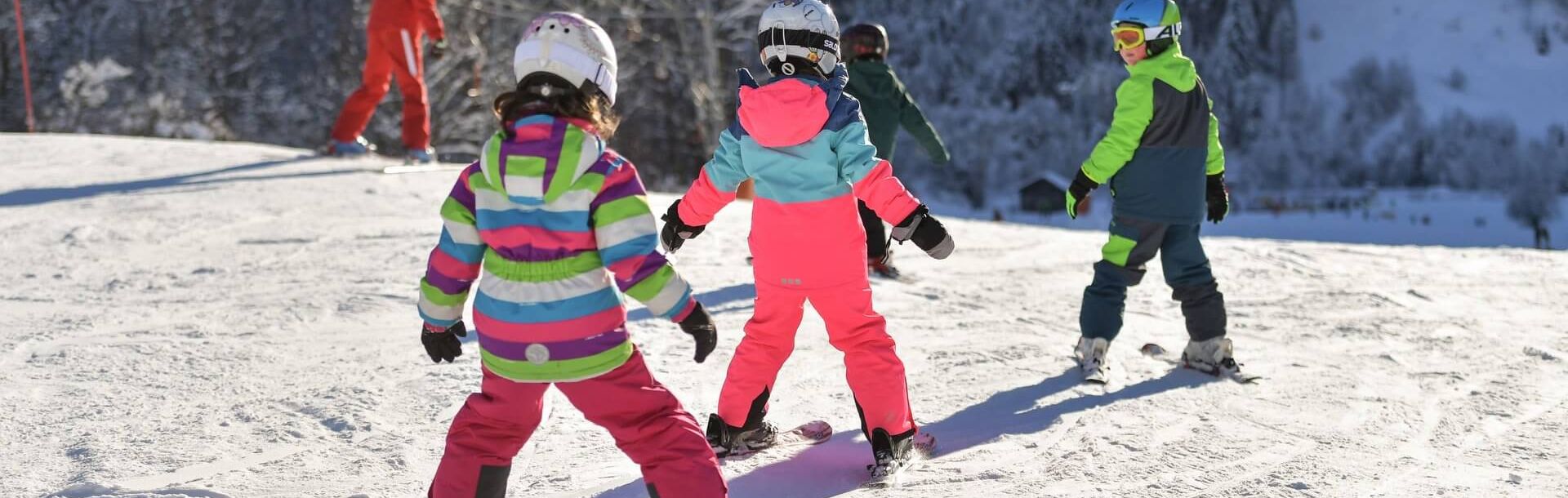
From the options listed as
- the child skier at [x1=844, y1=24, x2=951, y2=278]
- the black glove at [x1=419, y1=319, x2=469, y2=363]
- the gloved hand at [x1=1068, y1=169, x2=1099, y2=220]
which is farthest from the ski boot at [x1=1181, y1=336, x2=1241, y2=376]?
the black glove at [x1=419, y1=319, x2=469, y2=363]

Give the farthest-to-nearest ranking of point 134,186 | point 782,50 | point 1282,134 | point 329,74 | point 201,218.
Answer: point 1282,134 < point 329,74 < point 134,186 < point 201,218 < point 782,50

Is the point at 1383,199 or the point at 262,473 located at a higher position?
the point at 262,473

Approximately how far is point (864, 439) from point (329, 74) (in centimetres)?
2832

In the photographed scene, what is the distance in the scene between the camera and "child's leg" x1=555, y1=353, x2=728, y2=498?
2529mm

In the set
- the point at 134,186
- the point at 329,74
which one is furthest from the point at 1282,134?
the point at 134,186

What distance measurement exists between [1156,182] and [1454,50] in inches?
1561

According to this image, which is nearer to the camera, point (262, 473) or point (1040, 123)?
point (262, 473)

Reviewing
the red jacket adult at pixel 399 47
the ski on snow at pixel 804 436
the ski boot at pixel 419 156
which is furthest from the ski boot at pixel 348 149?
the ski on snow at pixel 804 436

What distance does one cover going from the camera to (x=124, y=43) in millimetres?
30047

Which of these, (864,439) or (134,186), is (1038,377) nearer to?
(864,439)

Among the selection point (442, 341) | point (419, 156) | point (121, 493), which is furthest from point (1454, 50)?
point (121, 493)

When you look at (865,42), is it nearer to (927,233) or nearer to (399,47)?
(927,233)

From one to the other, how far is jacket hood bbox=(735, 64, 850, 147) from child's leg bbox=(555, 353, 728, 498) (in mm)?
877

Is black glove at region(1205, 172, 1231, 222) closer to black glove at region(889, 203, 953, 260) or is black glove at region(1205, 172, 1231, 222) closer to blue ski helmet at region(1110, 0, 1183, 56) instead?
blue ski helmet at region(1110, 0, 1183, 56)
